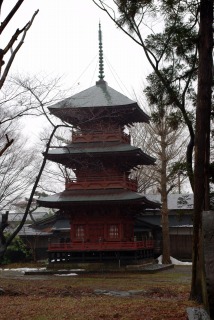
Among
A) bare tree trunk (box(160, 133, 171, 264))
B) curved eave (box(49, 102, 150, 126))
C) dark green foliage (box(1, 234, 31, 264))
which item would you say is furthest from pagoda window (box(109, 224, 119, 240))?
dark green foliage (box(1, 234, 31, 264))

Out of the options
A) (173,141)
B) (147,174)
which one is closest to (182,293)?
(173,141)

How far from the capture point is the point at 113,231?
27.0 m

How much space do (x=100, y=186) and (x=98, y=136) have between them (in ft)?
9.96

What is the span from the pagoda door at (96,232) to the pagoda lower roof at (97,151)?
4132mm

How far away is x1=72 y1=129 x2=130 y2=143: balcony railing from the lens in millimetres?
27641

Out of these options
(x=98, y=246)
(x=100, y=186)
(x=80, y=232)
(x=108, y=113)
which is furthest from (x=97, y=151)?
(x=98, y=246)

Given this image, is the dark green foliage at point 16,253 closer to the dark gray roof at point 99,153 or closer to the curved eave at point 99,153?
the dark gray roof at point 99,153

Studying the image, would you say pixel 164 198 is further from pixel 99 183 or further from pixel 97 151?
pixel 97 151

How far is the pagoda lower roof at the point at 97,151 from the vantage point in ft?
86.5

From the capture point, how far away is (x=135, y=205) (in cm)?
2689

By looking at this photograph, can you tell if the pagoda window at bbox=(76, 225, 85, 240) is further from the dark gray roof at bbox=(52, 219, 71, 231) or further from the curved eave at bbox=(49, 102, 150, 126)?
the dark gray roof at bbox=(52, 219, 71, 231)

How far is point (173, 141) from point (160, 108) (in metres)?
18.4

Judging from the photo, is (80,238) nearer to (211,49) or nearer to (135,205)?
(135,205)

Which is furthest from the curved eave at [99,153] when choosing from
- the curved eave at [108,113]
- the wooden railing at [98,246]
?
the wooden railing at [98,246]
